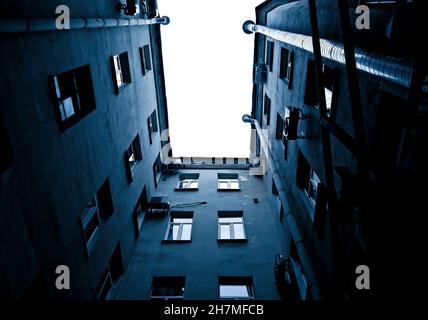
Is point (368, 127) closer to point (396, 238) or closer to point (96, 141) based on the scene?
point (396, 238)

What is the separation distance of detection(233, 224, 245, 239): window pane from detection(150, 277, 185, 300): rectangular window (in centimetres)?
410

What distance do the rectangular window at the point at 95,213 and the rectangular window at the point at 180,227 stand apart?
512 centimetres

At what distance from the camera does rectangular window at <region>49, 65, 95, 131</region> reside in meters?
7.73

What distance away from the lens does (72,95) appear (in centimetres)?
860

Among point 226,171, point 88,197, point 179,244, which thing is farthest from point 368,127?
point 226,171

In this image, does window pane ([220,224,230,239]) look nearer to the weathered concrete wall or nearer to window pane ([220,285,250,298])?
the weathered concrete wall

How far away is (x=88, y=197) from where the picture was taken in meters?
8.92

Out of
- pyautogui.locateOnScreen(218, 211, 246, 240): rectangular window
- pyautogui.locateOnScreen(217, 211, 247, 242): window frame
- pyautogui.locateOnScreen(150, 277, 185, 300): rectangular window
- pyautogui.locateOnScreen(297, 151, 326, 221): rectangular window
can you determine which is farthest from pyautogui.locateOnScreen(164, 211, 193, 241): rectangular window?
pyautogui.locateOnScreen(297, 151, 326, 221): rectangular window

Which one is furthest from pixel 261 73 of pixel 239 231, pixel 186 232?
pixel 186 232

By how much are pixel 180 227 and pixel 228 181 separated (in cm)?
625

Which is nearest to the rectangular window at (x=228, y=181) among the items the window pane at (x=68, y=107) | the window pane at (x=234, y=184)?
the window pane at (x=234, y=184)

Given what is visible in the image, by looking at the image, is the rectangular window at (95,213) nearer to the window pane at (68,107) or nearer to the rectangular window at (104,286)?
the rectangular window at (104,286)

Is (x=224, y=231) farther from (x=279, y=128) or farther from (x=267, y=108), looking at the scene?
(x=267, y=108)

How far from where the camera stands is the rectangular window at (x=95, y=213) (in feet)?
30.5
